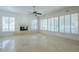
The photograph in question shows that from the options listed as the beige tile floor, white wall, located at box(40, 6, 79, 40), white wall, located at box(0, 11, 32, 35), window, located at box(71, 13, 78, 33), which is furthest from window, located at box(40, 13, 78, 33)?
white wall, located at box(0, 11, 32, 35)

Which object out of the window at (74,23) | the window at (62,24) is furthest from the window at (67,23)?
the window at (74,23)

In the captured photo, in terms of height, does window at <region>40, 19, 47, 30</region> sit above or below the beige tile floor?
above

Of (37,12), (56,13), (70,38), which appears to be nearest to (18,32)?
(37,12)

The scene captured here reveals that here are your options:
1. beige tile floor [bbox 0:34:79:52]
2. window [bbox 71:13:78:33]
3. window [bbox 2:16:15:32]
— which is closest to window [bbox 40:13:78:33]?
window [bbox 71:13:78:33]

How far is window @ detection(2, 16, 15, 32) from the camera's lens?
12.9 feet

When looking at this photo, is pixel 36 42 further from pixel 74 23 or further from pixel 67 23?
pixel 74 23

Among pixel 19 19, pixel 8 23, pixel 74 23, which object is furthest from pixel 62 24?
pixel 8 23

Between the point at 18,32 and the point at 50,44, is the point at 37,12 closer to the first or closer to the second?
the point at 18,32

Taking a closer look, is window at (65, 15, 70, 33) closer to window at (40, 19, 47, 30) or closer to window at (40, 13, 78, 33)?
window at (40, 13, 78, 33)

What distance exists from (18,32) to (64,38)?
6.51ft

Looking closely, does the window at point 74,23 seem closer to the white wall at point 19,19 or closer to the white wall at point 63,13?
the white wall at point 63,13

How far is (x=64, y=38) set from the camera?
13.3 feet

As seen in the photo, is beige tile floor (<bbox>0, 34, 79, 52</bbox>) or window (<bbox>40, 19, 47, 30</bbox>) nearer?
beige tile floor (<bbox>0, 34, 79, 52</bbox>)

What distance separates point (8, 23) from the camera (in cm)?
399
